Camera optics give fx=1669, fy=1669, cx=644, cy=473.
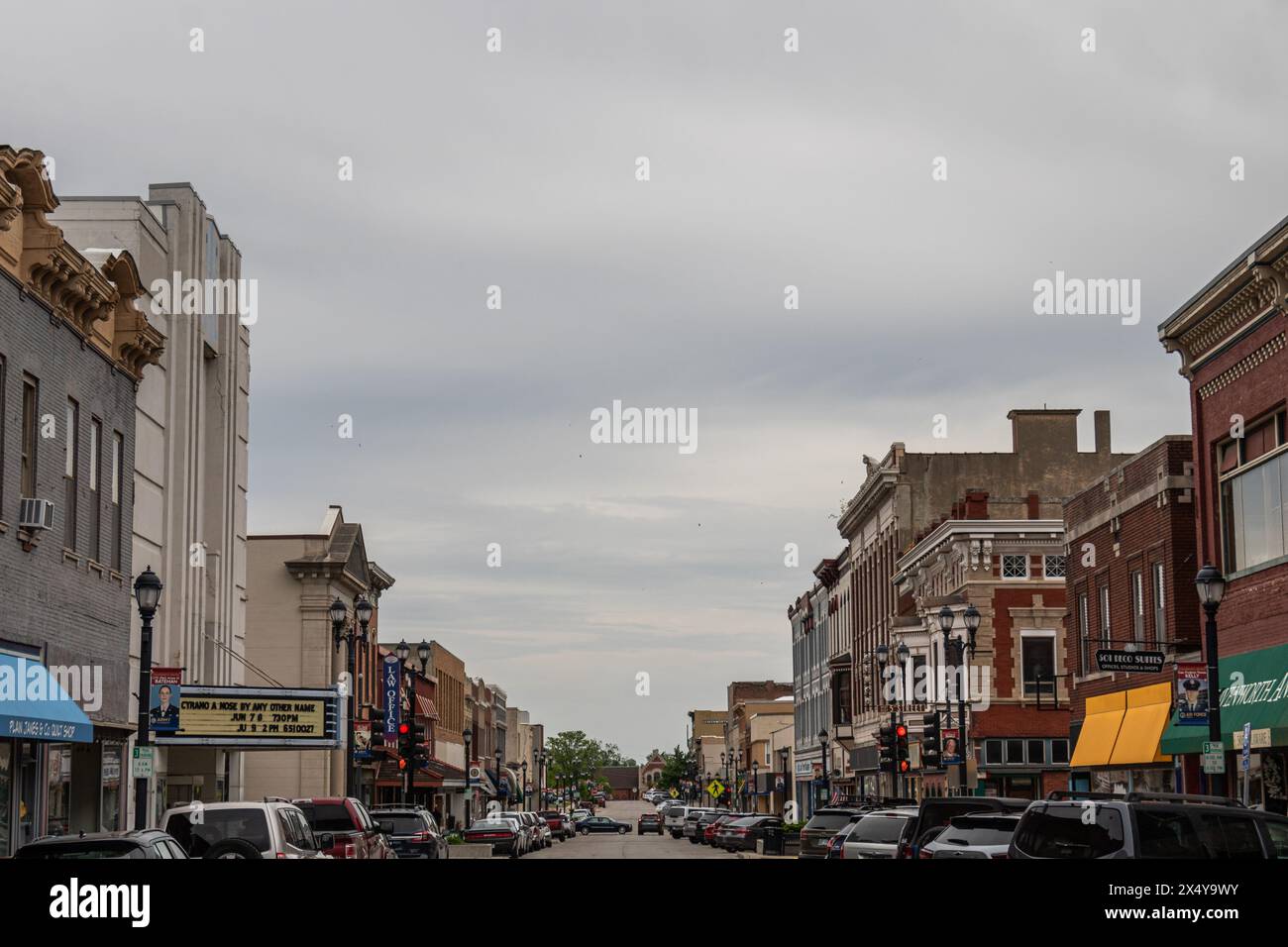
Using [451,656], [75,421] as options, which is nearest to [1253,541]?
[75,421]

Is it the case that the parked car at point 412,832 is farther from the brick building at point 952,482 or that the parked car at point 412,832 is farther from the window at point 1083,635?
the brick building at point 952,482

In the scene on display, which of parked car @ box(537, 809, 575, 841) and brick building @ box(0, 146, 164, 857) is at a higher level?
brick building @ box(0, 146, 164, 857)

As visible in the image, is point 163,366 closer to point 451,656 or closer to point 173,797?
point 173,797

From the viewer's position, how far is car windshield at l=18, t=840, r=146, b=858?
44.8ft

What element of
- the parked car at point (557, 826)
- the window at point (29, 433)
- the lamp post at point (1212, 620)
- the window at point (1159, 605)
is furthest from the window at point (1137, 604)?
the parked car at point (557, 826)

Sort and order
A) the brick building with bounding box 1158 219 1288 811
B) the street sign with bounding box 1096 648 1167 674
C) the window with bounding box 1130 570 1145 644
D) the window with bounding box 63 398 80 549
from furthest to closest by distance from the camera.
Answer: the window with bounding box 1130 570 1145 644 → the street sign with bounding box 1096 648 1167 674 → the brick building with bounding box 1158 219 1288 811 → the window with bounding box 63 398 80 549

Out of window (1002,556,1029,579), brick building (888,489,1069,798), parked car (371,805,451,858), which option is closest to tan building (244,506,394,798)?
brick building (888,489,1069,798)

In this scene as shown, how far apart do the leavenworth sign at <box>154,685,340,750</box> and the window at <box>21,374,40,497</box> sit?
9.53 metres

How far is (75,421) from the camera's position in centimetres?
3078

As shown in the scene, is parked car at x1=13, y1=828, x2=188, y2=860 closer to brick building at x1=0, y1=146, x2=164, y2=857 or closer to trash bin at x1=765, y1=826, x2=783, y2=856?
brick building at x1=0, y1=146, x2=164, y2=857

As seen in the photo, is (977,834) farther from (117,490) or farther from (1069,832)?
(117,490)

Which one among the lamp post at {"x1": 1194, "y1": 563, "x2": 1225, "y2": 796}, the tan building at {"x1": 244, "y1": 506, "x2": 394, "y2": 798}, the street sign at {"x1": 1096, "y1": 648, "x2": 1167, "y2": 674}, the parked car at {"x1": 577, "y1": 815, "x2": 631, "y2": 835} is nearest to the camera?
the lamp post at {"x1": 1194, "y1": 563, "x2": 1225, "y2": 796}

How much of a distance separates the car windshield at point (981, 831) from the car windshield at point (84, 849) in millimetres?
10951
